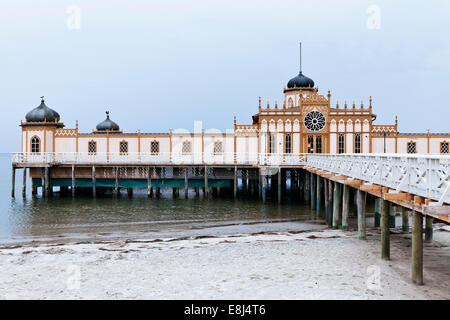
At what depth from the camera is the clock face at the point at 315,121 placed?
33.9m

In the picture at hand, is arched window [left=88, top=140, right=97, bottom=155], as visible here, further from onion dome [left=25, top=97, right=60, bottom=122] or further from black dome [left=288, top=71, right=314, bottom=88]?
black dome [left=288, top=71, right=314, bottom=88]

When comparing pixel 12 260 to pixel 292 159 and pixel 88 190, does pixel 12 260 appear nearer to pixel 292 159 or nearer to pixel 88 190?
pixel 292 159

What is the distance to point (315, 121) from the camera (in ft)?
111

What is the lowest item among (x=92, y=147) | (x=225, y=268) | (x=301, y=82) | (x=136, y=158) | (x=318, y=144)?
(x=225, y=268)

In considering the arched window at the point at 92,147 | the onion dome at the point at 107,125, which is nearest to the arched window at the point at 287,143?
the arched window at the point at 92,147

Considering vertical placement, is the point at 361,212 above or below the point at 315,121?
below

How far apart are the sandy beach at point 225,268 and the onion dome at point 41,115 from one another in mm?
20741

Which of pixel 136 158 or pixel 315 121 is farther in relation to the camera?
pixel 136 158

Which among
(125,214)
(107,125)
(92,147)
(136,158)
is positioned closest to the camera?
(125,214)

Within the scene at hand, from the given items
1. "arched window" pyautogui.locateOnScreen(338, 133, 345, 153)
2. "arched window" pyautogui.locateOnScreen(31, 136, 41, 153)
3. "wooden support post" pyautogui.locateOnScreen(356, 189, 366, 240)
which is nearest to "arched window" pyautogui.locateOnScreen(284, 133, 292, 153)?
"arched window" pyautogui.locateOnScreen(338, 133, 345, 153)

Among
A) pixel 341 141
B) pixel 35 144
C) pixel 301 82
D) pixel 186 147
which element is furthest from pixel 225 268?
pixel 301 82

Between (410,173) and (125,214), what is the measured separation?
17.5 m

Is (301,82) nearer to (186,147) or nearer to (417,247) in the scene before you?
(186,147)

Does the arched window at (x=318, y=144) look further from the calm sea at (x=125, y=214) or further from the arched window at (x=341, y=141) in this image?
the calm sea at (x=125, y=214)
